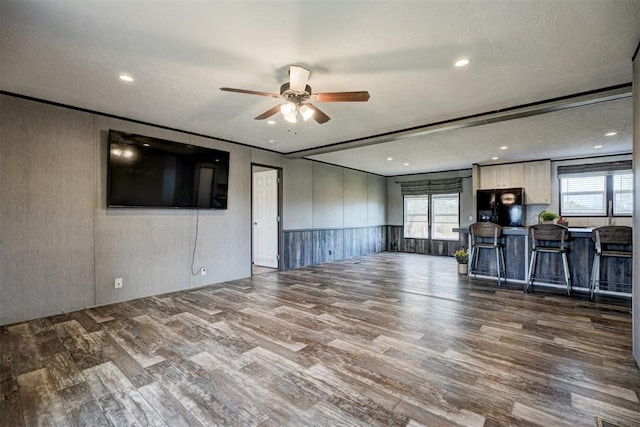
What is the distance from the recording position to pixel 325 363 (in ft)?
7.82

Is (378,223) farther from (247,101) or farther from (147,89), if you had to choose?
(147,89)

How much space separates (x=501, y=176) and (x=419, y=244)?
3034 millimetres

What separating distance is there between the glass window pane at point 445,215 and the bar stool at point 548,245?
3736 millimetres

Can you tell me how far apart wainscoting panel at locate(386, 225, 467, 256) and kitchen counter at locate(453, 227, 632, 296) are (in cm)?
319

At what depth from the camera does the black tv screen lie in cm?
388

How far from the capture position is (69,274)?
3.59 m

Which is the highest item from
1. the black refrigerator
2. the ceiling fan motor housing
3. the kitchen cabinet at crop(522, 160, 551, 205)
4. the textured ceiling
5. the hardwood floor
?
the textured ceiling

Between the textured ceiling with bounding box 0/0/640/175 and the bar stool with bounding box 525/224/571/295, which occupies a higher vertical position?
the textured ceiling with bounding box 0/0/640/175

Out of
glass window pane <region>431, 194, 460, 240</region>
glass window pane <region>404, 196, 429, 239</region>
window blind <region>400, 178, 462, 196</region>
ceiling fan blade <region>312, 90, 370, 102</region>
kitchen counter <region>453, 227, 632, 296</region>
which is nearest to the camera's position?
ceiling fan blade <region>312, 90, 370, 102</region>

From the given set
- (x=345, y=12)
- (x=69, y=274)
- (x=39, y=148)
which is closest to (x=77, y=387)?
(x=69, y=274)

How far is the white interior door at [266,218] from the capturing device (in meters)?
6.48

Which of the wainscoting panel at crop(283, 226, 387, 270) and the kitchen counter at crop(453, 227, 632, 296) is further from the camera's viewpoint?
the wainscoting panel at crop(283, 226, 387, 270)

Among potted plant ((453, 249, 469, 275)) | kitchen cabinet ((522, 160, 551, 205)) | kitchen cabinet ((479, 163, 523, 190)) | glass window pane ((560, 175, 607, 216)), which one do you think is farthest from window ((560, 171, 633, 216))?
potted plant ((453, 249, 469, 275))

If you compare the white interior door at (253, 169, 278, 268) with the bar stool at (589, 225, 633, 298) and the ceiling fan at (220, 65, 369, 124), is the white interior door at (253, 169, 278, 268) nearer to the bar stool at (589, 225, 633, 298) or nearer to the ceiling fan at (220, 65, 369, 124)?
the ceiling fan at (220, 65, 369, 124)
